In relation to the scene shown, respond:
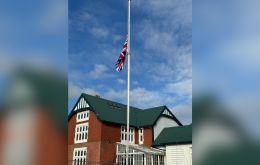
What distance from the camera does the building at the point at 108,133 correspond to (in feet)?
82.7

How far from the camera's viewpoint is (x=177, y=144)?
25.2 meters

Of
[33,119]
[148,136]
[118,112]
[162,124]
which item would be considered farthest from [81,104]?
[33,119]

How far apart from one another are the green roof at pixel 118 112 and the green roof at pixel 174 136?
1.39 m

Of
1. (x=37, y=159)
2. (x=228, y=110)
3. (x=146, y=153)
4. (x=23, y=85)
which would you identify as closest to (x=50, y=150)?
(x=37, y=159)

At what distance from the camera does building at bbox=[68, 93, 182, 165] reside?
82.7 ft

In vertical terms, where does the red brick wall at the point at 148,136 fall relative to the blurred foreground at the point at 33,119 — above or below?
above

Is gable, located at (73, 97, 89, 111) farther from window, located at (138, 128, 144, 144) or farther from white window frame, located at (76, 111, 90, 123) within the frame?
window, located at (138, 128, 144, 144)

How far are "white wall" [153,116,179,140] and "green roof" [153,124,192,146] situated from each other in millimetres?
425

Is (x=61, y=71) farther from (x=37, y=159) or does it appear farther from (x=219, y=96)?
(x=219, y=96)

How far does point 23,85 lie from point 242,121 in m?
1.44

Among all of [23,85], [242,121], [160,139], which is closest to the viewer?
[23,85]

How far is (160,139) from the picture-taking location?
27.4 meters

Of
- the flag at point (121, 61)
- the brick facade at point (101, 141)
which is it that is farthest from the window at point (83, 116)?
the flag at point (121, 61)

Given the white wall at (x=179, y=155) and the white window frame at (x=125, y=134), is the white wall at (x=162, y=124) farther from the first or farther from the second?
the white wall at (x=179, y=155)
